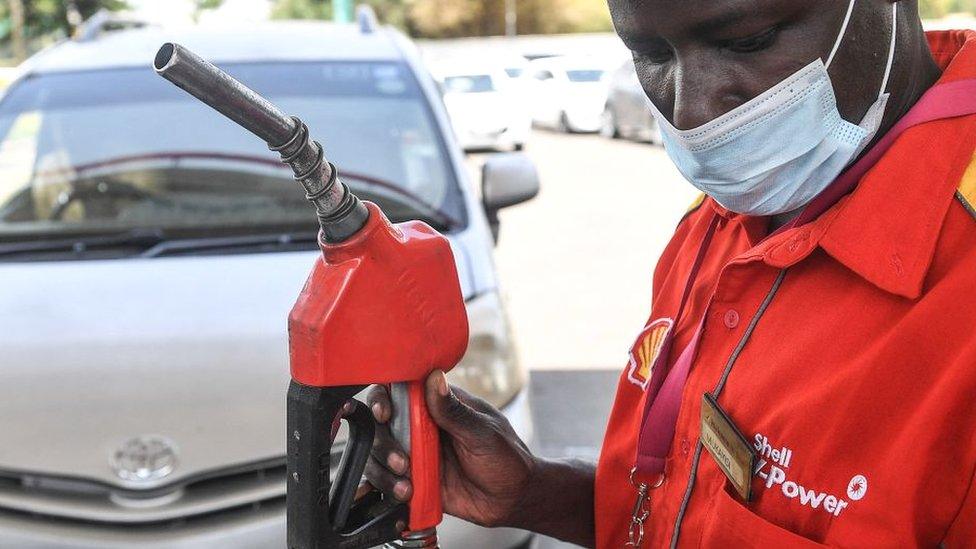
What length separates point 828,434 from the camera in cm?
116

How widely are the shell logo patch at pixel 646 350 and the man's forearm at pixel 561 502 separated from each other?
0.20m

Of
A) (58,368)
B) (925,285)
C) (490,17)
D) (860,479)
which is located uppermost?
(925,285)

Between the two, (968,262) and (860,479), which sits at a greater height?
(968,262)

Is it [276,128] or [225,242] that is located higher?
[276,128]

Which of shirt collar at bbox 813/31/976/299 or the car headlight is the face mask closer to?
shirt collar at bbox 813/31/976/299

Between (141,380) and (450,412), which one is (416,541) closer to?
(450,412)

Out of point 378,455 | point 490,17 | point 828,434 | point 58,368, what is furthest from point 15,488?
point 490,17

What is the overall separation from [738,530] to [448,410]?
415 millimetres

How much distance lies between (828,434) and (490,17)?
5043cm

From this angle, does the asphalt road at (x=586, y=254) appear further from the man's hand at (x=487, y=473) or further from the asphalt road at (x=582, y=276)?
the man's hand at (x=487, y=473)

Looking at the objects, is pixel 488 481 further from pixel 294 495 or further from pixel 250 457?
pixel 250 457

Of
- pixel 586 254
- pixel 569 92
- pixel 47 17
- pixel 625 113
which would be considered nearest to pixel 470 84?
pixel 625 113

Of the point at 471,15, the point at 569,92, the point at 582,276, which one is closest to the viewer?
the point at 582,276

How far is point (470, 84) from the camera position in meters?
18.6
